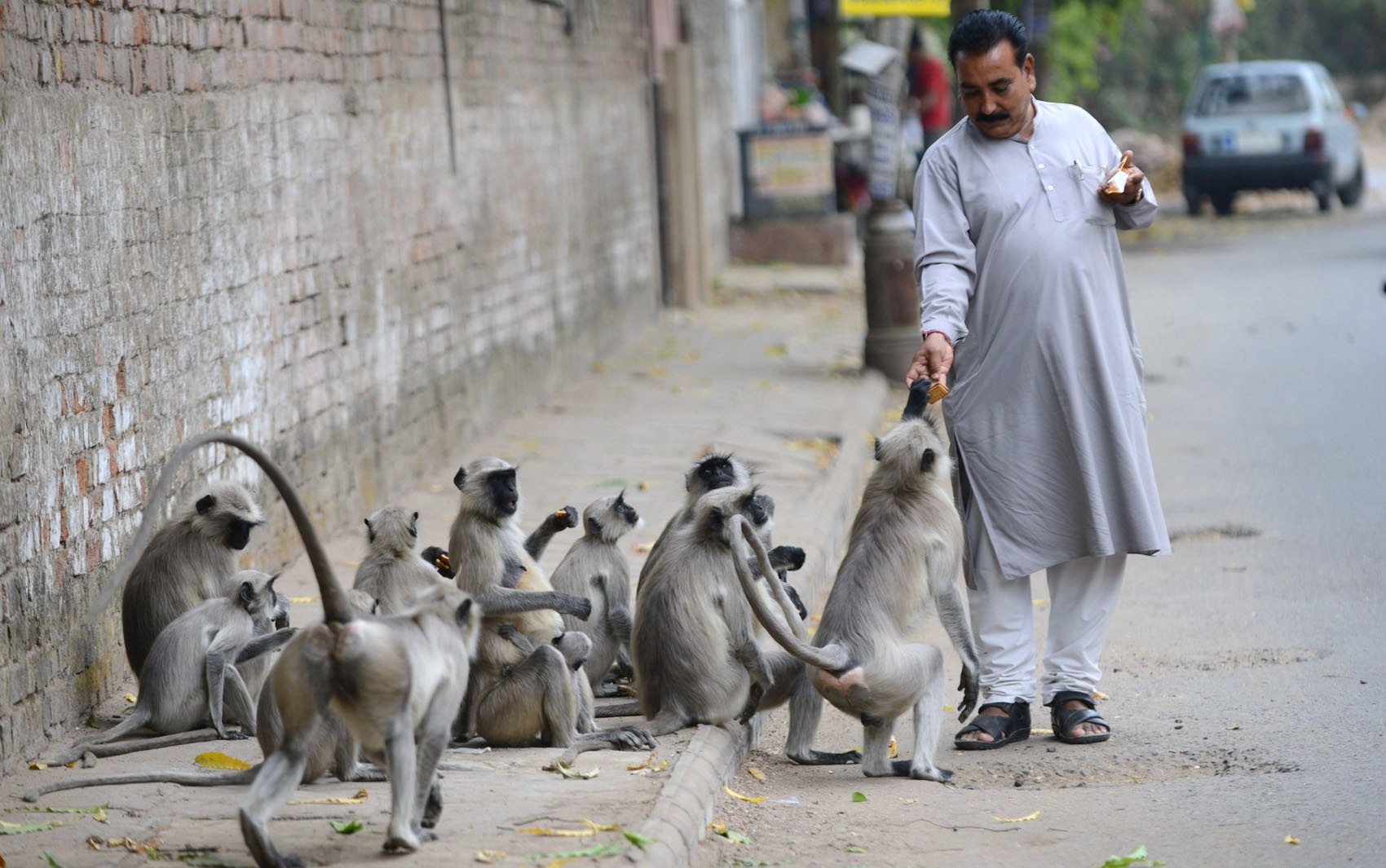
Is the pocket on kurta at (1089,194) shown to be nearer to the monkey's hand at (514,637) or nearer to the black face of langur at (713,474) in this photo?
the black face of langur at (713,474)

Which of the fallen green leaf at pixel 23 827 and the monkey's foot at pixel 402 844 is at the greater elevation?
the monkey's foot at pixel 402 844

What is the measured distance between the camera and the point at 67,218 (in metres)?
5.53

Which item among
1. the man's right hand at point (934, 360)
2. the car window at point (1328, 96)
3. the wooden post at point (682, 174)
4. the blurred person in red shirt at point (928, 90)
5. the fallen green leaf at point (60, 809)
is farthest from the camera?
the car window at point (1328, 96)

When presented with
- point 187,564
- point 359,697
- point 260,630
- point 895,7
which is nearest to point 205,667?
point 260,630

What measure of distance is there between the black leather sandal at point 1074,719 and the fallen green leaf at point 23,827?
3.05m

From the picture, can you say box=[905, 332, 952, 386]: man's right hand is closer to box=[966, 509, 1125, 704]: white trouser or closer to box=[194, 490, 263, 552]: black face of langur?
box=[966, 509, 1125, 704]: white trouser

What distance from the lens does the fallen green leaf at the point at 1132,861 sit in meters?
4.36

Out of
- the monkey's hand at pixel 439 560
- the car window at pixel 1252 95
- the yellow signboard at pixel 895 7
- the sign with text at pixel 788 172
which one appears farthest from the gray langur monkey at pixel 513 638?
the car window at pixel 1252 95

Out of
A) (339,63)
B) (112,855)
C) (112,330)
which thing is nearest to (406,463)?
(339,63)

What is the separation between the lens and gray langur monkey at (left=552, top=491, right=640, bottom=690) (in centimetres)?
582

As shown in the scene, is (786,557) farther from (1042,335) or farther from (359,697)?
(359,697)

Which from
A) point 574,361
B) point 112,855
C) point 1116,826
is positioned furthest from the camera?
point 574,361

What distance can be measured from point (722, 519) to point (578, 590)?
0.72 meters

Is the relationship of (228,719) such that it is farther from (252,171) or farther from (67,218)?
(252,171)
